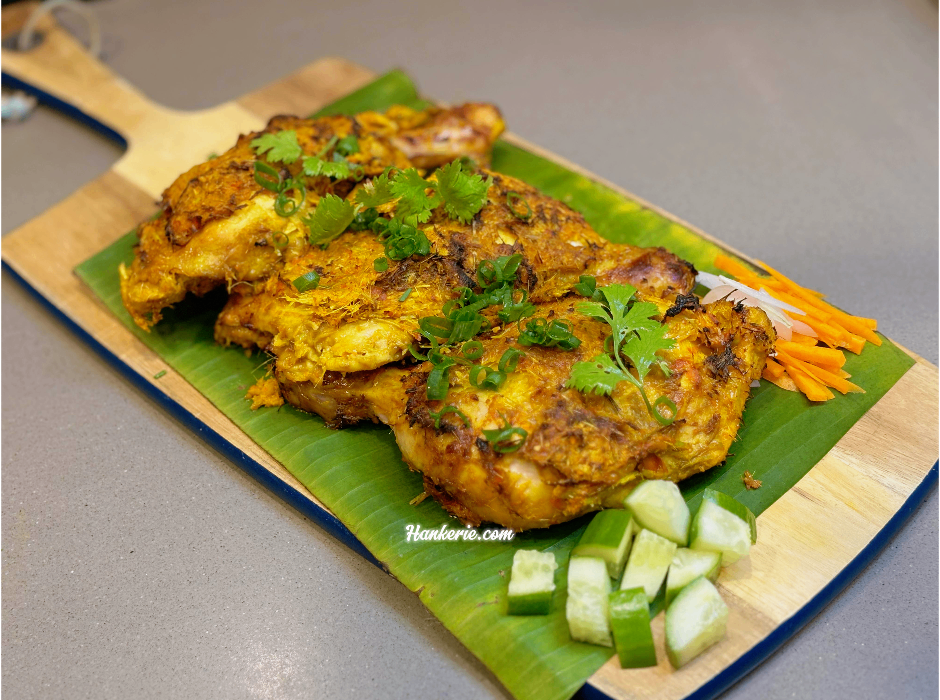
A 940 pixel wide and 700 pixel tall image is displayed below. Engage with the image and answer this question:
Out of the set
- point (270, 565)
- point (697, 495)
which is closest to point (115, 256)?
point (270, 565)

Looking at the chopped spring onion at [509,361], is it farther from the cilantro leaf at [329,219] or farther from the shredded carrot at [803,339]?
the shredded carrot at [803,339]

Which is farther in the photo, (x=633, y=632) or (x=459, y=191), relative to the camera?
(x=459, y=191)

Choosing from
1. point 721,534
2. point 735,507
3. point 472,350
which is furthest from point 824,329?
point 472,350

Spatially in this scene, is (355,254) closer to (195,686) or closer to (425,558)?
(425,558)

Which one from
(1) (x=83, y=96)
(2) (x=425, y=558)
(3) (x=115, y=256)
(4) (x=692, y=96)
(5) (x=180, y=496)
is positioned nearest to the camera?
(2) (x=425, y=558)

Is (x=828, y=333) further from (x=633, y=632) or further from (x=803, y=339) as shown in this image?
(x=633, y=632)
